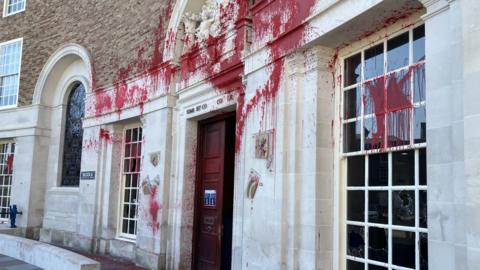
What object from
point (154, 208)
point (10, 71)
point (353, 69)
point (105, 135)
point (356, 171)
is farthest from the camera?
point (10, 71)

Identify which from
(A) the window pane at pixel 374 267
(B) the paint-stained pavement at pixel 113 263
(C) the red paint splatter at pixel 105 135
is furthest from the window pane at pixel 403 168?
(C) the red paint splatter at pixel 105 135

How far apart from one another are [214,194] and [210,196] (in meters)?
0.16

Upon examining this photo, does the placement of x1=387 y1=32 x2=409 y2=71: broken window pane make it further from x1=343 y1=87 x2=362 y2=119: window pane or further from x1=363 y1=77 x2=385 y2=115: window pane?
x1=343 y1=87 x2=362 y2=119: window pane

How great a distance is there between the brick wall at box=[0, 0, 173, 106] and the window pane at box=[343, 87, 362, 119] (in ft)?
18.2

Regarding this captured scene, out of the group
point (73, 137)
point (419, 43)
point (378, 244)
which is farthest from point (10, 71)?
point (419, 43)

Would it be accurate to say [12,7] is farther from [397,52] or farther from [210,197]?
[397,52]

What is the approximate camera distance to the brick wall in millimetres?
11273

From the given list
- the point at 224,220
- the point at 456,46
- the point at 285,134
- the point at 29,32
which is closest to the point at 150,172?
the point at 224,220

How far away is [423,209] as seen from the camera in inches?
190

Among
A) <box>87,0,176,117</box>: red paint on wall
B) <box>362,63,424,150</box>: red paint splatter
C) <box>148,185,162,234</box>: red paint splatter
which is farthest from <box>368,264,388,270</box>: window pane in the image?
<box>87,0,176,117</box>: red paint on wall

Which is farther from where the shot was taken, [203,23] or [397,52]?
[203,23]

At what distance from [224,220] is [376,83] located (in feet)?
14.2

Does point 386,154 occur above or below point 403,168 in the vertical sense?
above

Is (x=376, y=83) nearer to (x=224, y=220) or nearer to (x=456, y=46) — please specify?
(x=456, y=46)
